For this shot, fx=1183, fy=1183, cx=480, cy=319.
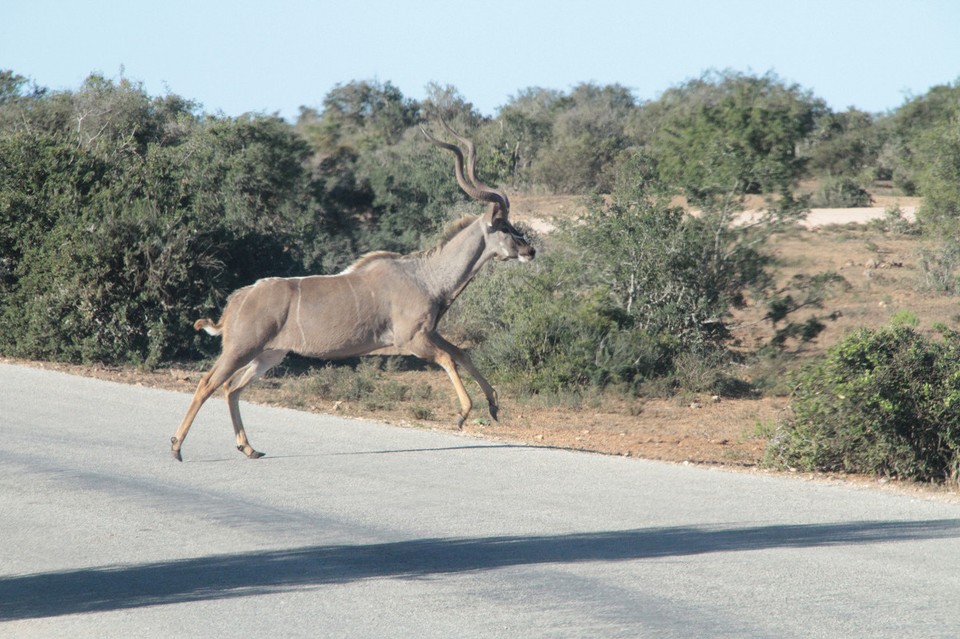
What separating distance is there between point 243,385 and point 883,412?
596 cm

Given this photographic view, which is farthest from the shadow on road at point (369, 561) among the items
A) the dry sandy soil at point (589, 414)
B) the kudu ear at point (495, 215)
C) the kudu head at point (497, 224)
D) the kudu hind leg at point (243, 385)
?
the kudu ear at point (495, 215)

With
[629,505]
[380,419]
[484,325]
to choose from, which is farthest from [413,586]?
[484,325]

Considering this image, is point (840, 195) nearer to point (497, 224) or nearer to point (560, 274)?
point (560, 274)

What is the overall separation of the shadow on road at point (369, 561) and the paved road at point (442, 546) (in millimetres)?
23

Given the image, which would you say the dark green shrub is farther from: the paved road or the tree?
the paved road

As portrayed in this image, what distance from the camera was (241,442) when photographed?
36.1ft

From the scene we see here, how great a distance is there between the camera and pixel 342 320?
37.3ft

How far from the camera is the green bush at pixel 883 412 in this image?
1068cm

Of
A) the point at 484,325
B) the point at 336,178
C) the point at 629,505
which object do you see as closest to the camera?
the point at 629,505

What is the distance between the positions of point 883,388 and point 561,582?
17.9ft

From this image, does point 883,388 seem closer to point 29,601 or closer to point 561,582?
point 561,582

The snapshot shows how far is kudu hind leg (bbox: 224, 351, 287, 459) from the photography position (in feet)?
36.1

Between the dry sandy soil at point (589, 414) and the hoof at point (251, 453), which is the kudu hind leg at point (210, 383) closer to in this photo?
the hoof at point (251, 453)

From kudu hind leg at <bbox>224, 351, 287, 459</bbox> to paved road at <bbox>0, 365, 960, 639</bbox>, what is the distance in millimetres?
135
